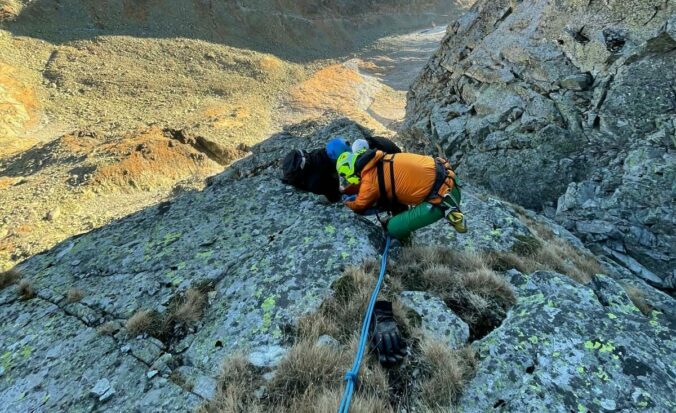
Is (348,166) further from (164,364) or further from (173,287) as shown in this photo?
(164,364)

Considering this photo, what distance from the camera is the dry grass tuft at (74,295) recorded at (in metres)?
6.05

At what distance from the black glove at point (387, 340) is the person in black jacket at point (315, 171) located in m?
3.25

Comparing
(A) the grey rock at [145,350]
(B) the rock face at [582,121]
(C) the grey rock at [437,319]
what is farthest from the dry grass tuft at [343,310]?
(B) the rock face at [582,121]

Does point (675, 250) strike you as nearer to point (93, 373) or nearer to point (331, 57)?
point (93, 373)

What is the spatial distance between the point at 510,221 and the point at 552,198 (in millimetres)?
5987

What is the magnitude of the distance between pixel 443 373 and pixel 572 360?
142cm

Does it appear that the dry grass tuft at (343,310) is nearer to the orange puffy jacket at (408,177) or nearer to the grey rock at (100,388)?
the orange puffy jacket at (408,177)

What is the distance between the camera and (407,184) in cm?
589

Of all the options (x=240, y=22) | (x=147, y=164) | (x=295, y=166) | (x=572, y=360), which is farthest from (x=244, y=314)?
(x=240, y=22)

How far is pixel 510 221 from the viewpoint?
7.77m

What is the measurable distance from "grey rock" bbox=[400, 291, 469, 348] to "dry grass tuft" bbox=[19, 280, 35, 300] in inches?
237

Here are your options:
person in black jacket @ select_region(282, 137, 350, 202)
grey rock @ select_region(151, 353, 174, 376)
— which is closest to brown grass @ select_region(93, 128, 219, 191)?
person in black jacket @ select_region(282, 137, 350, 202)

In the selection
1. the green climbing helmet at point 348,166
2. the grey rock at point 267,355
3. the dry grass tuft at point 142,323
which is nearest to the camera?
the grey rock at point 267,355

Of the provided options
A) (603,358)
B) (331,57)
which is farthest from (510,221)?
(331,57)
